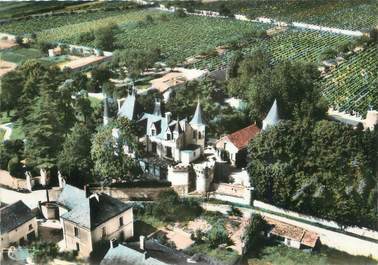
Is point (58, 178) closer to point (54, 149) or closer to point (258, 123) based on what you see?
point (54, 149)

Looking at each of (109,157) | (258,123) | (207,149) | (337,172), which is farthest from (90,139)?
(337,172)

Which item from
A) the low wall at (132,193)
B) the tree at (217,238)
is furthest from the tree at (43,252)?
the tree at (217,238)

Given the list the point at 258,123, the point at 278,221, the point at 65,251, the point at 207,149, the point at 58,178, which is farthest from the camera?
the point at 258,123

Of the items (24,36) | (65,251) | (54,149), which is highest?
(24,36)

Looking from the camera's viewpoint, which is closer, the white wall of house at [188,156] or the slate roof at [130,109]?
the white wall of house at [188,156]

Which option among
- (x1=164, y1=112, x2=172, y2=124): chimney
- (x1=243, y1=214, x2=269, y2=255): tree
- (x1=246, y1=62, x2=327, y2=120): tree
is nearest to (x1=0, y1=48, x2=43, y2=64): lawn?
(x1=164, y1=112, x2=172, y2=124): chimney

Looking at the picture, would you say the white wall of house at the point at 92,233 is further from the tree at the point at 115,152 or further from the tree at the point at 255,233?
the tree at the point at 255,233

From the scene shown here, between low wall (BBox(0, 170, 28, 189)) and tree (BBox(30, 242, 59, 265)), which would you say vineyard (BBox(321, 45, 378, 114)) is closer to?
low wall (BBox(0, 170, 28, 189))

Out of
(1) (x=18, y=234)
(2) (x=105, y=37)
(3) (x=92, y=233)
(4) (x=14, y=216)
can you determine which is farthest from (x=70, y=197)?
(2) (x=105, y=37)

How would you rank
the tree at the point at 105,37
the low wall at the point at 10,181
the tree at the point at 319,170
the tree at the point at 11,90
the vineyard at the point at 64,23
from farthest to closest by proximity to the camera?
the tree at the point at 11,90 → the tree at the point at 105,37 → the vineyard at the point at 64,23 → the low wall at the point at 10,181 → the tree at the point at 319,170
